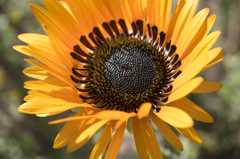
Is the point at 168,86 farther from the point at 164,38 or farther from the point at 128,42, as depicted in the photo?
the point at 128,42

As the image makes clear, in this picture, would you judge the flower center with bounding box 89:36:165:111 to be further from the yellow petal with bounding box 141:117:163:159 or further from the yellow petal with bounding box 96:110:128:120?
the yellow petal with bounding box 96:110:128:120

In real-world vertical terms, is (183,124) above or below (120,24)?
below

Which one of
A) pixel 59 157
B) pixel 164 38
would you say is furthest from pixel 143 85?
pixel 59 157

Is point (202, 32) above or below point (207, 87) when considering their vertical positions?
above

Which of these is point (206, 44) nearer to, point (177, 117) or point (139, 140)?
point (177, 117)

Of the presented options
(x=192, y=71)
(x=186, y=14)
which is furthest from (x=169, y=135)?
(x=186, y=14)

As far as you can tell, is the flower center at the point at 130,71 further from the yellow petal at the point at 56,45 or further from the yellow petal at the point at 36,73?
the yellow petal at the point at 36,73
